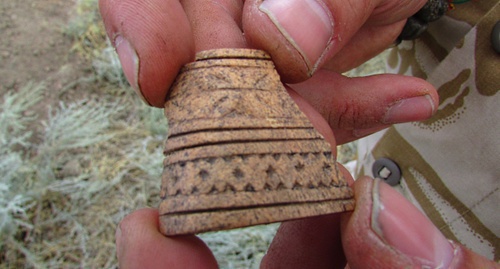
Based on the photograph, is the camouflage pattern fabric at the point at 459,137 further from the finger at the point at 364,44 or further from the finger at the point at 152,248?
the finger at the point at 152,248

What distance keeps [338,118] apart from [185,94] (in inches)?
23.6

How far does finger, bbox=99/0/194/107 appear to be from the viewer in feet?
3.07

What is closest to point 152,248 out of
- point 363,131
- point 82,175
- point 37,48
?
point 363,131

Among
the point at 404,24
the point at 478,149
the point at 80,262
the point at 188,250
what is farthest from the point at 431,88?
the point at 80,262

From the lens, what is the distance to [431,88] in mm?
1204

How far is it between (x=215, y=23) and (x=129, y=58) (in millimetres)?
332

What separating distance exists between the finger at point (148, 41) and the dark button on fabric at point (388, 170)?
83 centimetres

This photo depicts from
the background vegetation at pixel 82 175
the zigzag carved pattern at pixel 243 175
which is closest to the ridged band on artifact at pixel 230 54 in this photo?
the zigzag carved pattern at pixel 243 175

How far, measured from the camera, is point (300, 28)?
93cm

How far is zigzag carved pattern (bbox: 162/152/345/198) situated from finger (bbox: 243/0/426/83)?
0.80 ft

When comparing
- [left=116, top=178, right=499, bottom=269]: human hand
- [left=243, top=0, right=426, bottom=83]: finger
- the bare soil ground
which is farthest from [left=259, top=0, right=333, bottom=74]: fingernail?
the bare soil ground

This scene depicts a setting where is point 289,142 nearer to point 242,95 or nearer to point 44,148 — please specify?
point 242,95

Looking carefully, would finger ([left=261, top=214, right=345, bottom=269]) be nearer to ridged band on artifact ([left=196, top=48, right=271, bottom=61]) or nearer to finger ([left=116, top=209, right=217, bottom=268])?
finger ([left=116, top=209, right=217, bottom=268])

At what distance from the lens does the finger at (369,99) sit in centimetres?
121
